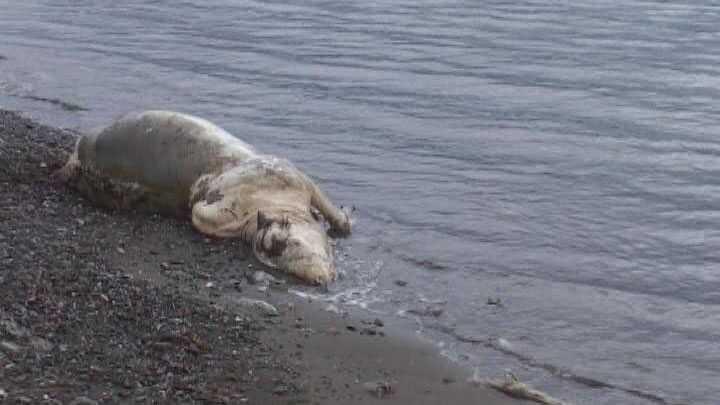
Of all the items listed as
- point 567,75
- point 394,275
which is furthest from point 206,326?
point 567,75

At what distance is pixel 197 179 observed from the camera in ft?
32.4

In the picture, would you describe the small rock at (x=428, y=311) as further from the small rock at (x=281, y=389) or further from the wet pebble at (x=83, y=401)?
the wet pebble at (x=83, y=401)

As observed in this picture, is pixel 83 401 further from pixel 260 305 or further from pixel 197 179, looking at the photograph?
pixel 197 179

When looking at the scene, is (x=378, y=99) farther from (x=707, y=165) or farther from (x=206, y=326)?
(x=206, y=326)

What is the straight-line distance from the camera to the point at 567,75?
18.1 meters

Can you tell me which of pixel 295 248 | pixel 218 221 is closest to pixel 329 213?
pixel 218 221

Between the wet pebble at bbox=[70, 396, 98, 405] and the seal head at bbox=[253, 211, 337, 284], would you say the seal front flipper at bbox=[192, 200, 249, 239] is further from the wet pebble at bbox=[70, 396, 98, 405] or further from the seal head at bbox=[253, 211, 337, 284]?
Result: the wet pebble at bbox=[70, 396, 98, 405]

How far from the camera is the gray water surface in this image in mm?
8016

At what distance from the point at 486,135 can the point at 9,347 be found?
29.7ft

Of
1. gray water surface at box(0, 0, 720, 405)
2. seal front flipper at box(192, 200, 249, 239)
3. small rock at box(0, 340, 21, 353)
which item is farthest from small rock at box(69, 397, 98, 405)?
seal front flipper at box(192, 200, 249, 239)

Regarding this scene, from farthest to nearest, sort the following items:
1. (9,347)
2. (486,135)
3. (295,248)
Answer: (486,135), (295,248), (9,347)

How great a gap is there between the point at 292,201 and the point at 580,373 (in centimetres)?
332

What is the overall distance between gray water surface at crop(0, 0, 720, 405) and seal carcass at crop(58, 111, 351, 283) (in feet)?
2.23

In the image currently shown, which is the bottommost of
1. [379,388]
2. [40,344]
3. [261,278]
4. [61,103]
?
[61,103]
